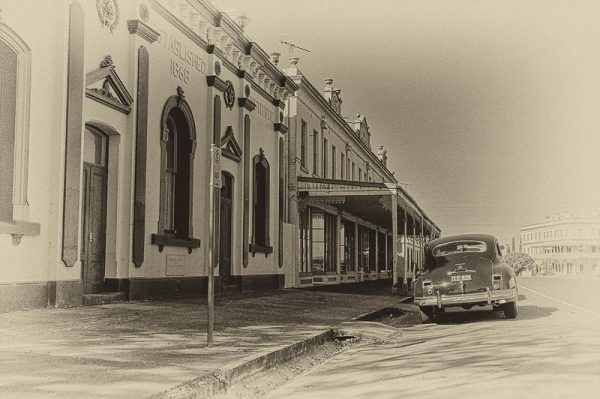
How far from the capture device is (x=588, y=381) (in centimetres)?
616

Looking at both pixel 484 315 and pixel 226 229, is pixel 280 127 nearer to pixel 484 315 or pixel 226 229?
pixel 226 229

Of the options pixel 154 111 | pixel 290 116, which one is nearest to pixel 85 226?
pixel 154 111

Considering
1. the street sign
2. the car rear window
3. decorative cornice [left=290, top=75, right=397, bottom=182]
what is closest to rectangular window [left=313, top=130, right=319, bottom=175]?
decorative cornice [left=290, top=75, right=397, bottom=182]

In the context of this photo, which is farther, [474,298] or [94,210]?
[474,298]

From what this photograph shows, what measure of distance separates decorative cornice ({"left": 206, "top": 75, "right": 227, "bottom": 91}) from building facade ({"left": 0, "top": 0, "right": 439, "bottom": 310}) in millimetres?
39

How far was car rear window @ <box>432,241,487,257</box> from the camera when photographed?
14.0 metres

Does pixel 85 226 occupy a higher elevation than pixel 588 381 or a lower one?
higher

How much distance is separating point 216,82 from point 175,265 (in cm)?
484

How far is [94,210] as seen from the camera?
12484 mm

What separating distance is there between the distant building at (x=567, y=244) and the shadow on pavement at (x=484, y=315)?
12.4 m

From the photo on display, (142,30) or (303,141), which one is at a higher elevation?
(303,141)

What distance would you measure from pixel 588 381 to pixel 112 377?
422cm

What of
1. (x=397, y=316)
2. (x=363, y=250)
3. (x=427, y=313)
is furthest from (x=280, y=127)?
(x=363, y=250)

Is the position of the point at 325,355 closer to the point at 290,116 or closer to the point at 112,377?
the point at 112,377
